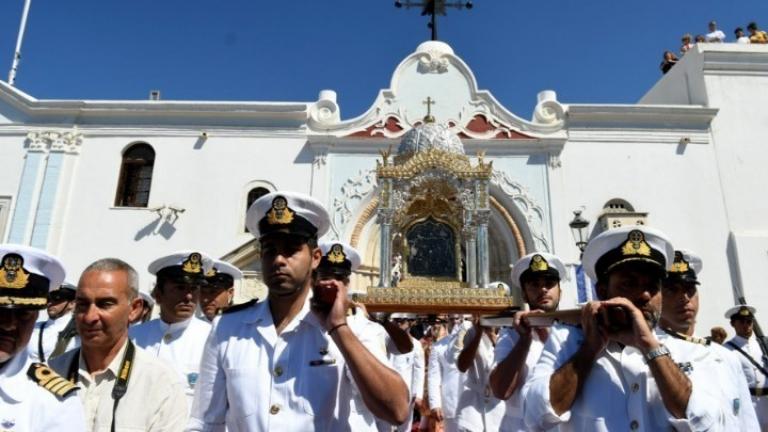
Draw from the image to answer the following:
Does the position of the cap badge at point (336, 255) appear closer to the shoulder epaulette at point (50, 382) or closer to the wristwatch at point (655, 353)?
the shoulder epaulette at point (50, 382)

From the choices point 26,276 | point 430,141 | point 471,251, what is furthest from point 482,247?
point 26,276

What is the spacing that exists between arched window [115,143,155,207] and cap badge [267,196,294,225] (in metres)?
12.7

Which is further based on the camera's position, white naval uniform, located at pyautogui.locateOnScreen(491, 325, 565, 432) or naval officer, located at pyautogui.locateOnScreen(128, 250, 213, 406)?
naval officer, located at pyautogui.locateOnScreen(128, 250, 213, 406)

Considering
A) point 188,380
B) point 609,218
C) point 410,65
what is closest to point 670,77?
point 609,218

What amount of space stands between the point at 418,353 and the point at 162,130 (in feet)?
36.5

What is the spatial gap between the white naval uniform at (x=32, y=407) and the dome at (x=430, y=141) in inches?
292

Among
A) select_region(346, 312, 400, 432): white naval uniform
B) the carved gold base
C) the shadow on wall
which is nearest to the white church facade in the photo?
the shadow on wall

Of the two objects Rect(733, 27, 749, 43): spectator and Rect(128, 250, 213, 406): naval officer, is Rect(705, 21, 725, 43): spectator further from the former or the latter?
Rect(128, 250, 213, 406): naval officer

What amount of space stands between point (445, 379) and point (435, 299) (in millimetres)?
1460

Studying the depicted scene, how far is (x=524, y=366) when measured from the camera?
3.23 m

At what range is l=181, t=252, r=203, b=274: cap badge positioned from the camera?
12.8ft

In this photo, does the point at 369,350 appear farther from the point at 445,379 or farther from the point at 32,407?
the point at 445,379

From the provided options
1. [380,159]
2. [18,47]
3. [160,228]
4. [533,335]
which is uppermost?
[18,47]

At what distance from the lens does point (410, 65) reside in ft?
46.3
